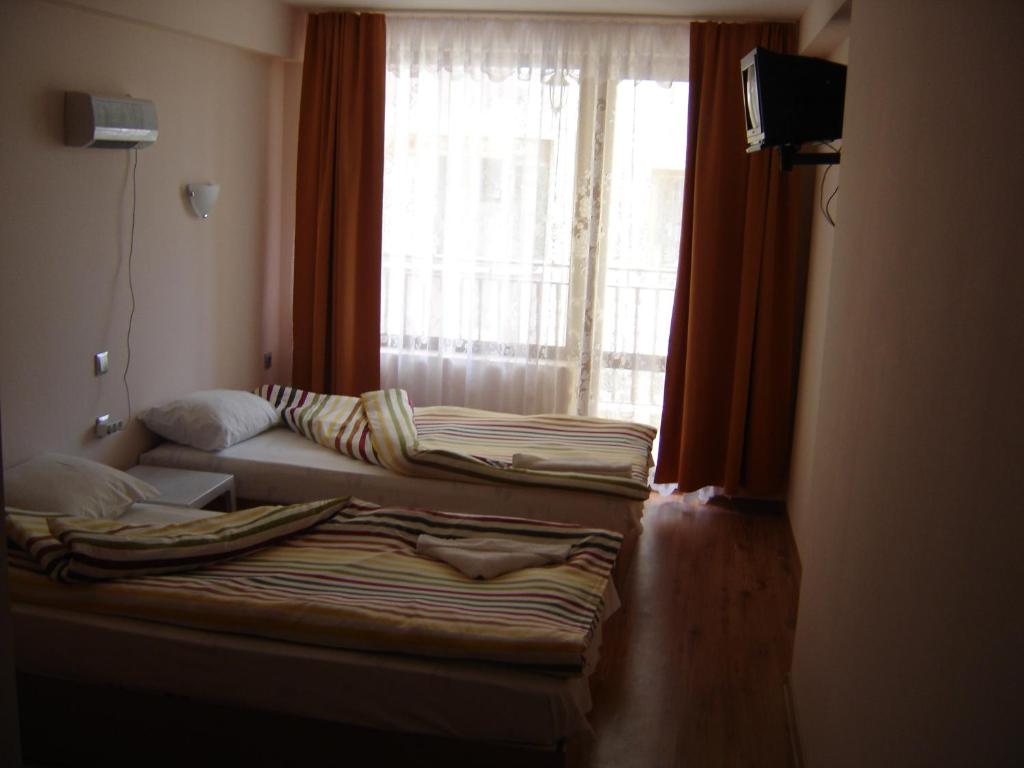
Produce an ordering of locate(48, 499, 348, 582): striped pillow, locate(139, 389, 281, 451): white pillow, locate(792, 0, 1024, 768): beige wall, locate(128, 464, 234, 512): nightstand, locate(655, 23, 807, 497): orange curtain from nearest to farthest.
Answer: locate(792, 0, 1024, 768): beige wall < locate(48, 499, 348, 582): striped pillow < locate(128, 464, 234, 512): nightstand < locate(139, 389, 281, 451): white pillow < locate(655, 23, 807, 497): orange curtain

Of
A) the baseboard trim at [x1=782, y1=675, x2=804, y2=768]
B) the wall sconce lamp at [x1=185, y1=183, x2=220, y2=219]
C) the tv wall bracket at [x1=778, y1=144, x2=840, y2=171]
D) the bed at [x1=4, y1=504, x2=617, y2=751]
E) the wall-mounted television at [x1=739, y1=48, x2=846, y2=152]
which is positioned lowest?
the baseboard trim at [x1=782, y1=675, x2=804, y2=768]

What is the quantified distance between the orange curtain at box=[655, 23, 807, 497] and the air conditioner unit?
2.56 metres

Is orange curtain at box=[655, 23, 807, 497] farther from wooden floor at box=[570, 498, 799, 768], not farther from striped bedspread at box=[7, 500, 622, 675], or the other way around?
striped bedspread at box=[7, 500, 622, 675]

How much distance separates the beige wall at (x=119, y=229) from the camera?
3666 millimetres

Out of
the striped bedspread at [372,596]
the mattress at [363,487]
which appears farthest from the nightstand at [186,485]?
the striped bedspread at [372,596]

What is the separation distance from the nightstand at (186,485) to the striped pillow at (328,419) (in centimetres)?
51

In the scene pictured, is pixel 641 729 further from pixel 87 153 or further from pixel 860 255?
pixel 87 153

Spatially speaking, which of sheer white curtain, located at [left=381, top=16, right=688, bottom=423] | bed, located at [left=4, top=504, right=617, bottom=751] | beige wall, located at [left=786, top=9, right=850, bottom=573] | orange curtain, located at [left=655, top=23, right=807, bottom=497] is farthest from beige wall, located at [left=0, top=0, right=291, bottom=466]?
beige wall, located at [left=786, top=9, right=850, bottom=573]

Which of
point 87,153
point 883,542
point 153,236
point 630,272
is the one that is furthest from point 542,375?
point 883,542

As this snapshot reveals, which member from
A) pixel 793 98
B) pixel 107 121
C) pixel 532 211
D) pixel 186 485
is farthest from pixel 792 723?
pixel 107 121

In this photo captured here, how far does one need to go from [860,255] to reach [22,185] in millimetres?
2879

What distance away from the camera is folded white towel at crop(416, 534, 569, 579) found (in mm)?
3059

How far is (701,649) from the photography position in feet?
12.1

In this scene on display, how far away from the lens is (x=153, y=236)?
4473mm
